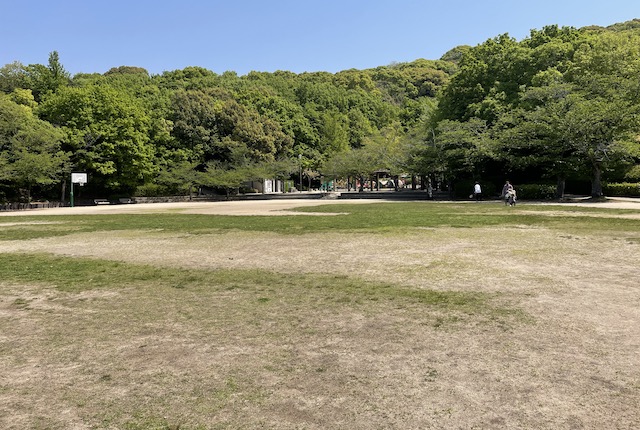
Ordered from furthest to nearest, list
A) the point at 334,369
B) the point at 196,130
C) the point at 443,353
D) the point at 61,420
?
1. the point at 196,130
2. the point at 443,353
3. the point at 334,369
4. the point at 61,420

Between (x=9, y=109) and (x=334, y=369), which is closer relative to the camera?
(x=334, y=369)

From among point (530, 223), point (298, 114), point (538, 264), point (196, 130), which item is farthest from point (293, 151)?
point (538, 264)

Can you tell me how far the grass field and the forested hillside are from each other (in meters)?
24.0

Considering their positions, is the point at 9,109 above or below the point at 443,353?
above

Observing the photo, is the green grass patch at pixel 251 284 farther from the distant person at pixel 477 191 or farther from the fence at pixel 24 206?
the fence at pixel 24 206

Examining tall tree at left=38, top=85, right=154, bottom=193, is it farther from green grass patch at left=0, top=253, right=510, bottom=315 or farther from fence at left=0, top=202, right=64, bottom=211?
green grass patch at left=0, top=253, right=510, bottom=315

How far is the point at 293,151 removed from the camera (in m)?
68.3

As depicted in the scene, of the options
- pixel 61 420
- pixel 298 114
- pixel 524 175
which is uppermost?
pixel 298 114

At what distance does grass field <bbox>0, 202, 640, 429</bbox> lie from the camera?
2.69m

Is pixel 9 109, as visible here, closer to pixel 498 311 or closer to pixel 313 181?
pixel 498 311

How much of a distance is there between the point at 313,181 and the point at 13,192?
46.3m

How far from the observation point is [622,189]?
31.8 metres

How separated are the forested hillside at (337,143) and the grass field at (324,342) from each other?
2400cm

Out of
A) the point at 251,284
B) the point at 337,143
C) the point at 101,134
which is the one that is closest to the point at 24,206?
the point at 101,134
